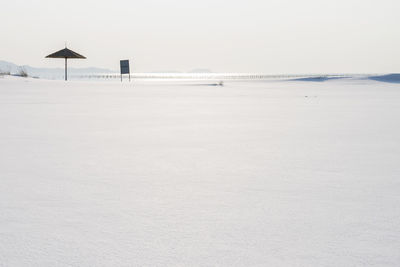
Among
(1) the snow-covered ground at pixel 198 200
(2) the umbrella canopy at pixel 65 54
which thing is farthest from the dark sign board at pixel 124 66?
(1) the snow-covered ground at pixel 198 200

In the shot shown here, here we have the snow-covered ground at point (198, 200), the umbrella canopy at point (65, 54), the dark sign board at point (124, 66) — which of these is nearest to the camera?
the snow-covered ground at point (198, 200)

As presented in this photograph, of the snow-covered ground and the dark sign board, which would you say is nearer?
the snow-covered ground

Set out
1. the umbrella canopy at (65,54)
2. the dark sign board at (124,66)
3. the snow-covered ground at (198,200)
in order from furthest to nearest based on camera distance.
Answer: the dark sign board at (124,66)
the umbrella canopy at (65,54)
the snow-covered ground at (198,200)

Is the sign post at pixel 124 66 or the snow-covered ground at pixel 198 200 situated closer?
the snow-covered ground at pixel 198 200

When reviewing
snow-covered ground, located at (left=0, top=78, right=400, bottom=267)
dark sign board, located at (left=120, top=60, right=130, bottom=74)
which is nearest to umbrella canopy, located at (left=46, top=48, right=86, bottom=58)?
dark sign board, located at (left=120, top=60, right=130, bottom=74)

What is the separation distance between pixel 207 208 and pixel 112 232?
1.86ft

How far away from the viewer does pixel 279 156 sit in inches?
153

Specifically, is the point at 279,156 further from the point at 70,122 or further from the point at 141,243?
the point at 70,122

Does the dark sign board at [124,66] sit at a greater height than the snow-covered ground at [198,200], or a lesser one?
greater

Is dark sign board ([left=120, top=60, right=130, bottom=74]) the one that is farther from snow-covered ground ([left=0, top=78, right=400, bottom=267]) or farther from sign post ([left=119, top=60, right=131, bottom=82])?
snow-covered ground ([left=0, top=78, right=400, bottom=267])

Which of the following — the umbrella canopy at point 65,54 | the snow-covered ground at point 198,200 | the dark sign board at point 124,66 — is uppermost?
the umbrella canopy at point 65,54

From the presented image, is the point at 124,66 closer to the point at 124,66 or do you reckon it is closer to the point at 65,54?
the point at 124,66

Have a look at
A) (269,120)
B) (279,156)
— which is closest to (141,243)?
(279,156)

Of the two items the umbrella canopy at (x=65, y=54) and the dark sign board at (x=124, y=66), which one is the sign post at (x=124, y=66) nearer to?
the dark sign board at (x=124, y=66)
